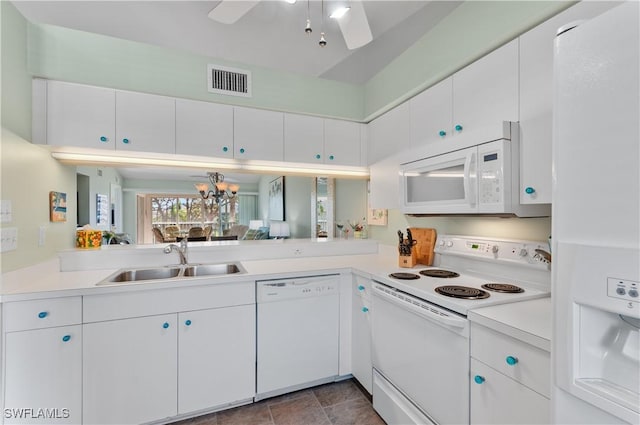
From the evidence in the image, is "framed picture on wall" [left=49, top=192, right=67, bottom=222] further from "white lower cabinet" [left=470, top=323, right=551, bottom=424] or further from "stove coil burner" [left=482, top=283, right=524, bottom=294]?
"stove coil burner" [left=482, top=283, right=524, bottom=294]

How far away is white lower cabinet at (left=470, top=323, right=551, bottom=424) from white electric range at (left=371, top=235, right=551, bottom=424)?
0.05 meters

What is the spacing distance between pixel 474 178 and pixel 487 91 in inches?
19.6

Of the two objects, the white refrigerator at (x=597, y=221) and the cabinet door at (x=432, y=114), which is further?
the cabinet door at (x=432, y=114)

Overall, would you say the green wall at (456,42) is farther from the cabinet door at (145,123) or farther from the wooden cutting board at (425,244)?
the cabinet door at (145,123)

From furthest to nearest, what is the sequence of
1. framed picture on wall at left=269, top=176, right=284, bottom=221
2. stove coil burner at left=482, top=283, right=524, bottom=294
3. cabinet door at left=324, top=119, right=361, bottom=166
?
1. framed picture on wall at left=269, top=176, right=284, bottom=221
2. cabinet door at left=324, top=119, right=361, bottom=166
3. stove coil burner at left=482, top=283, right=524, bottom=294

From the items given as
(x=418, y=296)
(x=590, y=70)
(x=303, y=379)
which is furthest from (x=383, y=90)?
(x=303, y=379)

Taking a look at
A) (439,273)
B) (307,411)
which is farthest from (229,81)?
(307,411)

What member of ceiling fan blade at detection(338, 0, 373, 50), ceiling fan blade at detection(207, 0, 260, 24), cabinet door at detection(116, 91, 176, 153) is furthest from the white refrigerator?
cabinet door at detection(116, 91, 176, 153)

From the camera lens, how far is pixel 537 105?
4.50 ft

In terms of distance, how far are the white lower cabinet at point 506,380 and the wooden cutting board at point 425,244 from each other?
103 centimetres

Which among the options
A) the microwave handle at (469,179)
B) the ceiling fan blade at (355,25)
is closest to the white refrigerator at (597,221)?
the microwave handle at (469,179)

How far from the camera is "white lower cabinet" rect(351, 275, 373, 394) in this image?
6.72 ft

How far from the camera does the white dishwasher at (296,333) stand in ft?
6.60

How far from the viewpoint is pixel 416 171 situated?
197 centimetres
